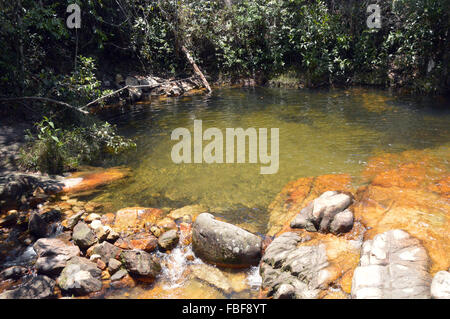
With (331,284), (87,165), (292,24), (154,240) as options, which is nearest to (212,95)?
(292,24)

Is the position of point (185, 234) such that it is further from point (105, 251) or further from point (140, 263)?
point (105, 251)

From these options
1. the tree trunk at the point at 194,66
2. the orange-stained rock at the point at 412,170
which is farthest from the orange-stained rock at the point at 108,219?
the tree trunk at the point at 194,66

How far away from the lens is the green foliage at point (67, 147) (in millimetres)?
6656

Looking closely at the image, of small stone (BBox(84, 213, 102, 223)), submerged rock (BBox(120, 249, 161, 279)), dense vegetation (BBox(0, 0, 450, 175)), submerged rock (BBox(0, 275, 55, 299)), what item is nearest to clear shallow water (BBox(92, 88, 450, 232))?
small stone (BBox(84, 213, 102, 223))

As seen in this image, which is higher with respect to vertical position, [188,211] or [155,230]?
[188,211]

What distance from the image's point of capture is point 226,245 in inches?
165

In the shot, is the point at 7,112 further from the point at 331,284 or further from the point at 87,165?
the point at 331,284

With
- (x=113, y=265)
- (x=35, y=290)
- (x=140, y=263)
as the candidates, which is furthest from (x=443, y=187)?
(x=35, y=290)

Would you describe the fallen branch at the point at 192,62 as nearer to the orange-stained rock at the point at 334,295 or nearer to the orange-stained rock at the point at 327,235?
the orange-stained rock at the point at 327,235

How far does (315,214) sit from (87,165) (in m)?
5.67

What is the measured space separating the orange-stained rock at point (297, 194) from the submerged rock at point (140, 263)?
6.01 feet

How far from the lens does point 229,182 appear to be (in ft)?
20.5

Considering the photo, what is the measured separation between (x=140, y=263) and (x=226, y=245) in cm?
120

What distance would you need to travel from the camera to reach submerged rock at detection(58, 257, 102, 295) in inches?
149
